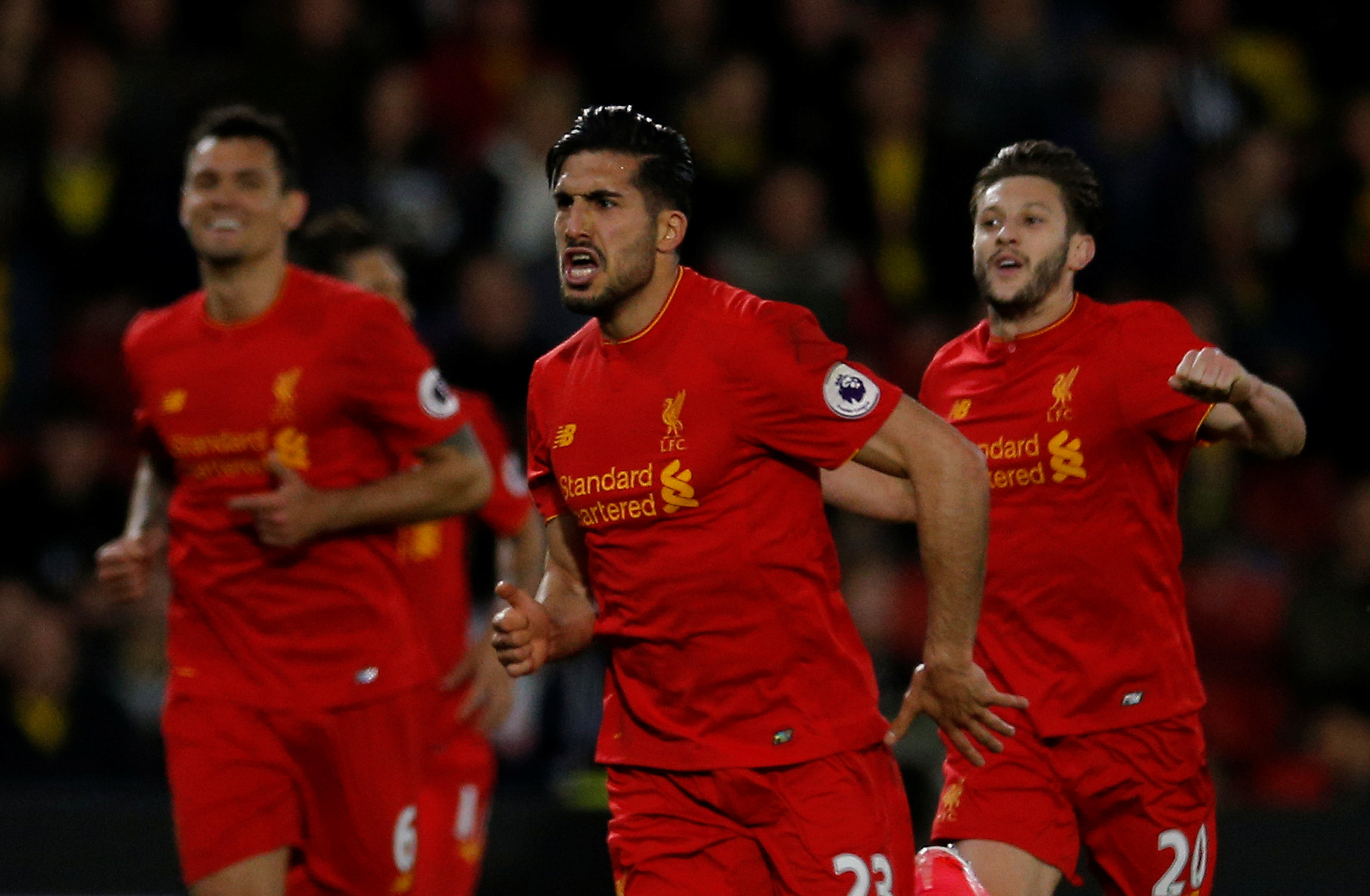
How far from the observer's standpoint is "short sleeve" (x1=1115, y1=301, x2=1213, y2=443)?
4.74m

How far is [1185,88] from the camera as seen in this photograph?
1011cm

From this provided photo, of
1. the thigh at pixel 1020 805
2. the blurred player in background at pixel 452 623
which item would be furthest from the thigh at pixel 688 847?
the blurred player in background at pixel 452 623

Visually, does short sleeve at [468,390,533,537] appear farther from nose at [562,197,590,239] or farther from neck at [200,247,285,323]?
nose at [562,197,590,239]

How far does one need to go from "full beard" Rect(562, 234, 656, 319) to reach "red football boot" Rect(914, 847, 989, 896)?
147 centimetres

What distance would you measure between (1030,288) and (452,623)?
7.73ft

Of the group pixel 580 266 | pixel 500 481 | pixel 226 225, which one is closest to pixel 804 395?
pixel 580 266

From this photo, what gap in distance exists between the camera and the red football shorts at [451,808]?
6289 mm

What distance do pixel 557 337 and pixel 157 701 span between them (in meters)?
2.47

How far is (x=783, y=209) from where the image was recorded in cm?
898

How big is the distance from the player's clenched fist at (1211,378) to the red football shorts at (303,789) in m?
2.36

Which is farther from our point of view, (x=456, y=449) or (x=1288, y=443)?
(x=456, y=449)

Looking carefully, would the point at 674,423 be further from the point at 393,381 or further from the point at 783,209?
the point at 783,209

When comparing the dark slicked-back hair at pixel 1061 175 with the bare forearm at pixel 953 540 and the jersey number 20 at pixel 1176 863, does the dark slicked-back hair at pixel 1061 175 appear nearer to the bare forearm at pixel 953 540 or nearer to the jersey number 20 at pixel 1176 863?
the bare forearm at pixel 953 540

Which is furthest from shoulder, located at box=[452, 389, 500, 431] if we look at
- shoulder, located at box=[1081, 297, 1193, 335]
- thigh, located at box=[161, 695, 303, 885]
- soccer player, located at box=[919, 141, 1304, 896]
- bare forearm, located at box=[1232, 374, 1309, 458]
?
bare forearm, located at box=[1232, 374, 1309, 458]
